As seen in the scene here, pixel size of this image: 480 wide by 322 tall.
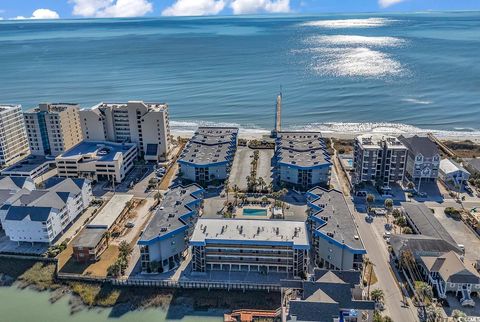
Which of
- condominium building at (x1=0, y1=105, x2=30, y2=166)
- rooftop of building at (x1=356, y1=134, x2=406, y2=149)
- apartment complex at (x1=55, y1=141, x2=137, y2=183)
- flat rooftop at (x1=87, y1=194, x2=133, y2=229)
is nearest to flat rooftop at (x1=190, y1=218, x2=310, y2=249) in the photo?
flat rooftop at (x1=87, y1=194, x2=133, y2=229)

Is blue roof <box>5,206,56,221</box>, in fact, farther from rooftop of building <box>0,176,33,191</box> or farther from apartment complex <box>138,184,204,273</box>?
apartment complex <box>138,184,204,273</box>

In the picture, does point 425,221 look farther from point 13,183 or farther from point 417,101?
point 417,101

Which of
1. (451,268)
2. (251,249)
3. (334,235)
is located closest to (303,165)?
(334,235)

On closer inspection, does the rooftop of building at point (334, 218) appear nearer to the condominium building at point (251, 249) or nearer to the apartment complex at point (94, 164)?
the condominium building at point (251, 249)

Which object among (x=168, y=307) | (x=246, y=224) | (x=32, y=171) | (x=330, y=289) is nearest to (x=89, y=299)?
(x=168, y=307)

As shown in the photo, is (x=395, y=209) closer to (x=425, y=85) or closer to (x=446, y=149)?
(x=446, y=149)

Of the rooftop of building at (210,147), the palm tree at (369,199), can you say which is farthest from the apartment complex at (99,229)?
the palm tree at (369,199)
